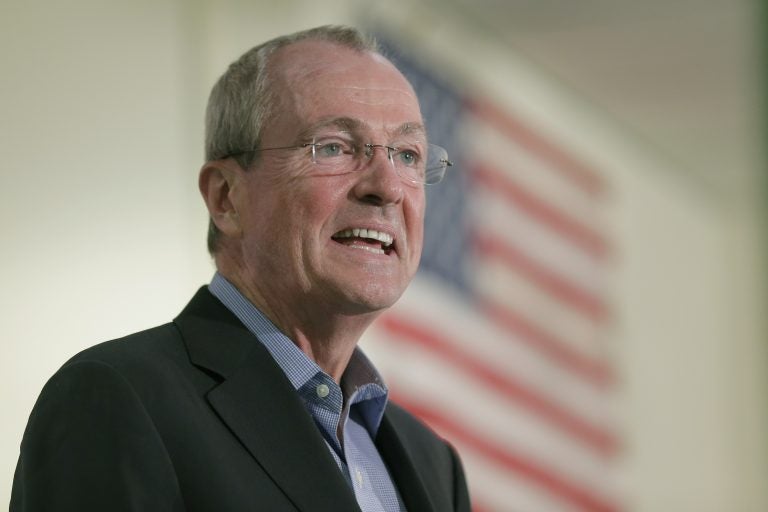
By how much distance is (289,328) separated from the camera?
154 cm

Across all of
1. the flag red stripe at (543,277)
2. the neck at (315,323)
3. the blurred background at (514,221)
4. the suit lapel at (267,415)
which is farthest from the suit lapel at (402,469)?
the flag red stripe at (543,277)

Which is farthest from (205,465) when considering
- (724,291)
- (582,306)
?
(724,291)

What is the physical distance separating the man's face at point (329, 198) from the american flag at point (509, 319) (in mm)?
2441

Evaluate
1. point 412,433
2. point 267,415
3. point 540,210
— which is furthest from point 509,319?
point 267,415

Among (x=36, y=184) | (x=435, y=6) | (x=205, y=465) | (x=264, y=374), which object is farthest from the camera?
(x=435, y=6)

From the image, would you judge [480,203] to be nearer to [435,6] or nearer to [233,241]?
[435,6]

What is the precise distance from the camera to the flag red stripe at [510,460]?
446 cm

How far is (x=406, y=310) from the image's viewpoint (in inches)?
170

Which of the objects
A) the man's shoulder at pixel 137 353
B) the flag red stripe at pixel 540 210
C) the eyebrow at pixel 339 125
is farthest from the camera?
the flag red stripe at pixel 540 210

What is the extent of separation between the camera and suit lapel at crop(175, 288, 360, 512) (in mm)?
1300

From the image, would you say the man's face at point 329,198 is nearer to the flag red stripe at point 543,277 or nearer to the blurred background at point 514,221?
the blurred background at point 514,221

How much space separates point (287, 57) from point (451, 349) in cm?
316

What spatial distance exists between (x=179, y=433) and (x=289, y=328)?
312 millimetres

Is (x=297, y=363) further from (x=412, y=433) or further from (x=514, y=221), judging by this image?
(x=514, y=221)
